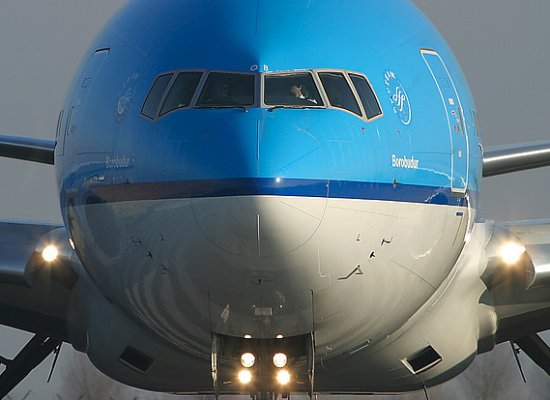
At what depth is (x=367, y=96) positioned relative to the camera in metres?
14.2

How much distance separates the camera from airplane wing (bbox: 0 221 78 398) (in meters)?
18.5

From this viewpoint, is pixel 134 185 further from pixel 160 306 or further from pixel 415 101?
pixel 415 101

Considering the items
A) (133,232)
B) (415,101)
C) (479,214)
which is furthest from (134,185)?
(479,214)

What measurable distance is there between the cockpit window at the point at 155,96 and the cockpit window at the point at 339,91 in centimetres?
149

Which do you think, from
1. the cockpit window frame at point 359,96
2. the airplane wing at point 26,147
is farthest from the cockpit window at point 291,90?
the airplane wing at point 26,147

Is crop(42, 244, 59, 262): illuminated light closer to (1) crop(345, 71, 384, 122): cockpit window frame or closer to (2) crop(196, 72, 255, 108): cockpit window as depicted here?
(2) crop(196, 72, 255, 108): cockpit window

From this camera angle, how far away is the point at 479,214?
17.9 metres

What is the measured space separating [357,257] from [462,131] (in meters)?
3.09

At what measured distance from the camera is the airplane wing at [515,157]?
2030 cm

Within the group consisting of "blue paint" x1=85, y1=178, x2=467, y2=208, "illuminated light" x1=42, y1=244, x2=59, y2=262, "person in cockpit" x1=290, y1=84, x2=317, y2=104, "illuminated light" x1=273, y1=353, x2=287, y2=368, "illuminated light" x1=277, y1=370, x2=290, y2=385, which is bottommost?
"illuminated light" x1=277, y1=370, x2=290, y2=385

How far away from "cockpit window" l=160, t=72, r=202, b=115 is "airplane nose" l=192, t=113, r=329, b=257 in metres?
0.88

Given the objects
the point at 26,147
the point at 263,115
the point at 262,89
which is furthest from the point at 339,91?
the point at 26,147

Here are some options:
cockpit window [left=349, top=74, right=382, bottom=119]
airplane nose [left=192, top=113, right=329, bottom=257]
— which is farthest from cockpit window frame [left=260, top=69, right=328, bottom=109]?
cockpit window [left=349, top=74, right=382, bottom=119]

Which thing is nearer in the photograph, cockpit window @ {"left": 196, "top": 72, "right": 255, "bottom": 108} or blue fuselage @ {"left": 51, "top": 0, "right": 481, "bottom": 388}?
blue fuselage @ {"left": 51, "top": 0, "right": 481, "bottom": 388}
